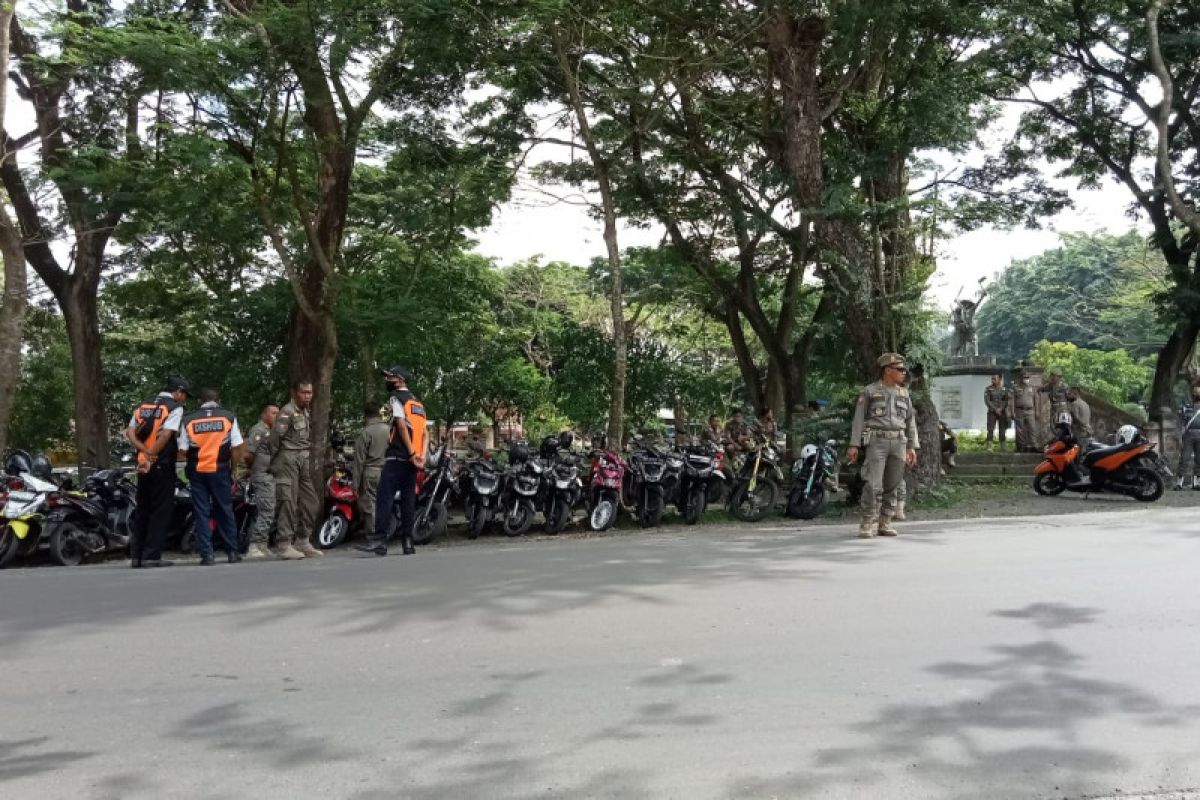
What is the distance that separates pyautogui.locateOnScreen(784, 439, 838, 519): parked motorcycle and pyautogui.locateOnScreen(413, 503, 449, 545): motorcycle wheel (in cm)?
455

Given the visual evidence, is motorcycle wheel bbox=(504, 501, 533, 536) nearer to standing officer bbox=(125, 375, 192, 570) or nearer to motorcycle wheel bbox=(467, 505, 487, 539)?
motorcycle wheel bbox=(467, 505, 487, 539)

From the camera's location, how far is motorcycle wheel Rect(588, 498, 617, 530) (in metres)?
A: 11.9

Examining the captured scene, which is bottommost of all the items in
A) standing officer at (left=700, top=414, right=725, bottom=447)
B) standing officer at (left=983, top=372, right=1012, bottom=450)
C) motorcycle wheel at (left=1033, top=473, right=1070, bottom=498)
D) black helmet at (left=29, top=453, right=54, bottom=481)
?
motorcycle wheel at (left=1033, top=473, right=1070, bottom=498)

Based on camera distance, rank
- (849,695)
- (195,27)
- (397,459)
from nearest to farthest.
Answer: (849,695) < (397,459) < (195,27)

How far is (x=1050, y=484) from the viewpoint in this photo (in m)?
14.6

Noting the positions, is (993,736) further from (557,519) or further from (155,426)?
(557,519)

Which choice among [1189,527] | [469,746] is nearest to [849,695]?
[469,746]

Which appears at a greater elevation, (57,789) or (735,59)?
(735,59)

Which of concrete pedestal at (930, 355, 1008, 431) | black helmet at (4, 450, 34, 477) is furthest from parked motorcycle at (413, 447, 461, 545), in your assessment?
concrete pedestal at (930, 355, 1008, 431)

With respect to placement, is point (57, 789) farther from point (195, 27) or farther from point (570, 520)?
point (195, 27)

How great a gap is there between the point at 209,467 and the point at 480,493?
11.1ft

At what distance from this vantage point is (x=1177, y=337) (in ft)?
61.8

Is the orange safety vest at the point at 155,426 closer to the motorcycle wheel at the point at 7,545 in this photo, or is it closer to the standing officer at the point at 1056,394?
the motorcycle wheel at the point at 7,545

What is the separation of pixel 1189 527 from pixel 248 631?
9.11 meters
